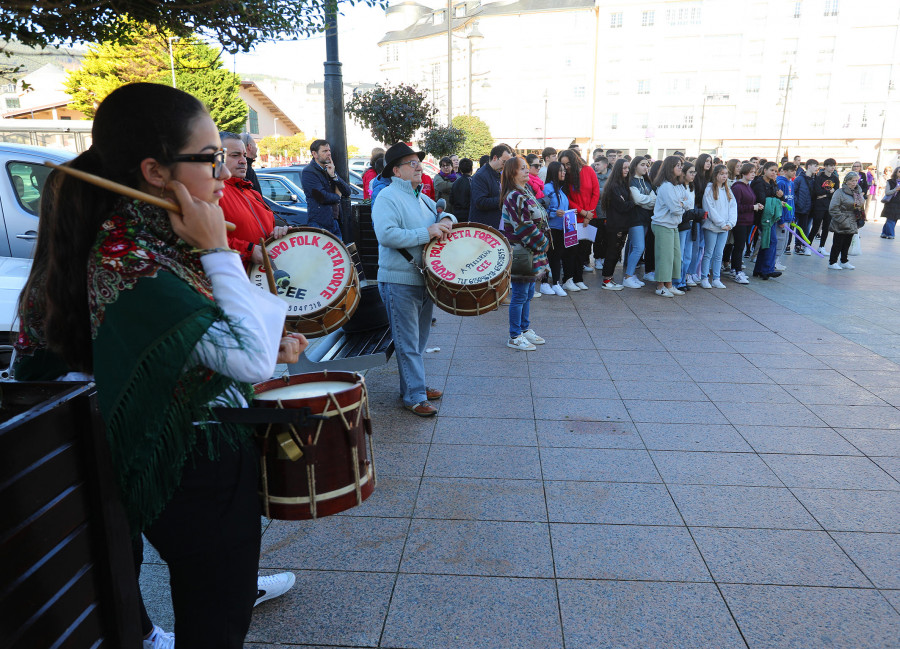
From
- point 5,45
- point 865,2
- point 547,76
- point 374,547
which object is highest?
point 865,2

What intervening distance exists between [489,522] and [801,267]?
10.6 meters

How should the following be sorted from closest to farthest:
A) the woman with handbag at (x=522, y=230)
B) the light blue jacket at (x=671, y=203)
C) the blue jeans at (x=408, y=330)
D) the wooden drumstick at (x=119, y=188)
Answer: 1. the wooden drumstick at (x=119, y=188)
2. the blue jeans at (x=408, y=330)
3. the woman with handbag at (x=522, y=230)
4. the light blue jacket at (x=671, y=203)

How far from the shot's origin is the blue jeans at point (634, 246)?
9086 millimetres

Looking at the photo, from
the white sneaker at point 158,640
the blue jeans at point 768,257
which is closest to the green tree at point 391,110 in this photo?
the blue jeans at point 768,257

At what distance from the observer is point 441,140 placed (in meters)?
14.2

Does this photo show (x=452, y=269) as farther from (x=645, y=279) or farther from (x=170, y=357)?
(x=645, y=279)

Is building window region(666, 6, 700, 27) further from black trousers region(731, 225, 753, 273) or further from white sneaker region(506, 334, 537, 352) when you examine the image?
white sneaker region(506, 334, 537, 352)

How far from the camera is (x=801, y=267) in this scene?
453 inches

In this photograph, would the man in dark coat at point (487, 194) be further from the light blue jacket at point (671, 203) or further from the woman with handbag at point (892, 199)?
the woman with handbag at point (892, 199)

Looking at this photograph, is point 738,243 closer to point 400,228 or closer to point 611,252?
point 611,252

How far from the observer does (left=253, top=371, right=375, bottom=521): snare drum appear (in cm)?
167

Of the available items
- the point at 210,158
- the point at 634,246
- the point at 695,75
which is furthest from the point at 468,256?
the point at 695,75

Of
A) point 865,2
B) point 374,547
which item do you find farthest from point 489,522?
point 865,2

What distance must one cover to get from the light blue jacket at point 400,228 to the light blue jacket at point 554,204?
4.13 m
